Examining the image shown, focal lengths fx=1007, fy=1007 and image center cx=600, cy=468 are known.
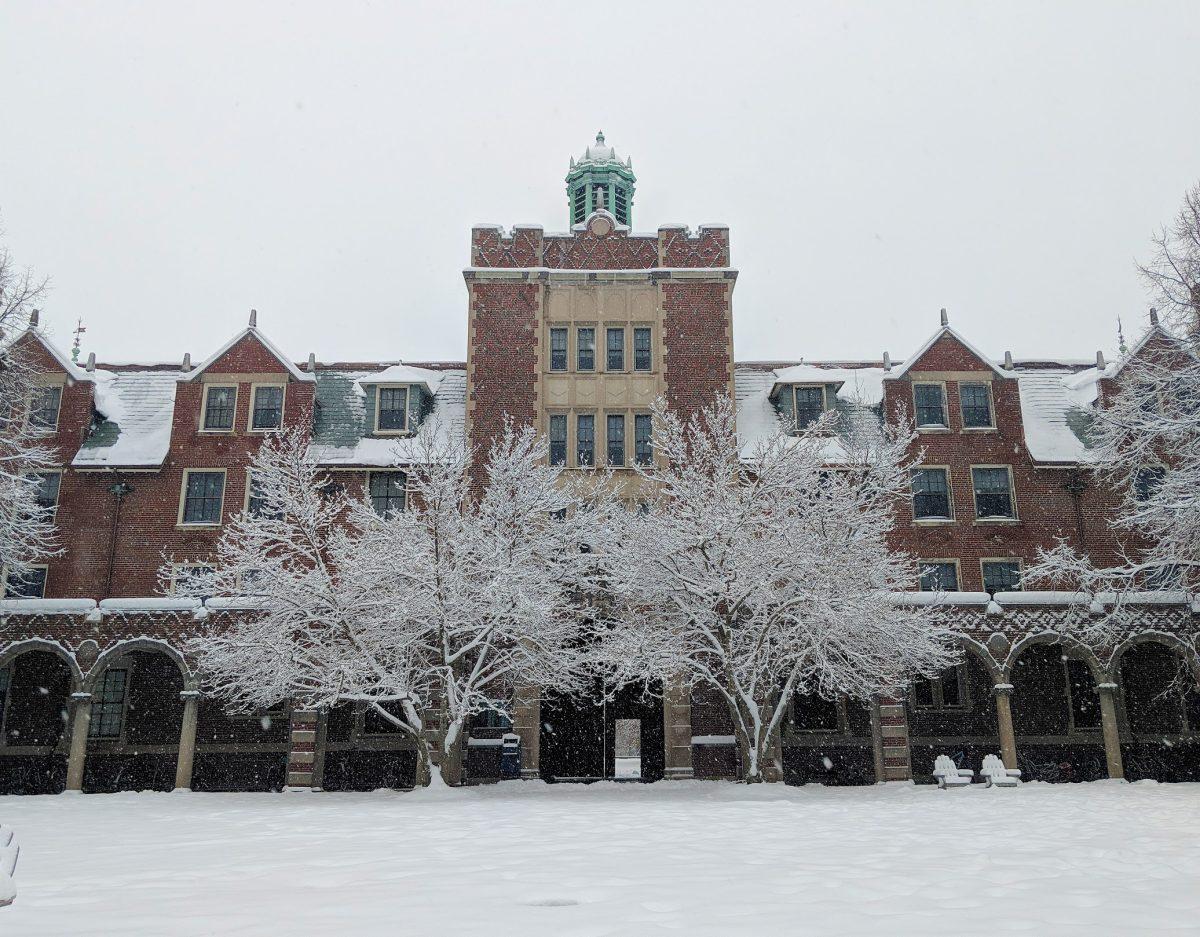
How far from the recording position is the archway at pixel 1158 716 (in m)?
30.6

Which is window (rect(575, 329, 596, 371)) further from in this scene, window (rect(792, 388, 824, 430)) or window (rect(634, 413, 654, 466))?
window (rect(792, 388, 824, 430))

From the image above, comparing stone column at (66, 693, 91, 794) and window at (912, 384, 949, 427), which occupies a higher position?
window at (912, 384, 949, 427)

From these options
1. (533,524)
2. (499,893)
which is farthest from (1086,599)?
(499,893)

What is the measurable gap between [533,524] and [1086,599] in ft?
51.1

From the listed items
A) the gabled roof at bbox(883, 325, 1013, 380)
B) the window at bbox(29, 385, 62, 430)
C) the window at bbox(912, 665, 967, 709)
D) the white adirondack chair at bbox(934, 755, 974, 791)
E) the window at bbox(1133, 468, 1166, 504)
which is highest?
the gabled roof at bbox(883, 325, 1013, 380)

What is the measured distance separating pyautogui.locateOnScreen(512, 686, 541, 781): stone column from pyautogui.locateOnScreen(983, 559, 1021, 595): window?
49.4 feet

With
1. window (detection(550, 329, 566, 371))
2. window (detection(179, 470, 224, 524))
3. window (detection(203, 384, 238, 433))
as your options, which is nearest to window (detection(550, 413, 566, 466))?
window (detection(550, 329, 566, 371))

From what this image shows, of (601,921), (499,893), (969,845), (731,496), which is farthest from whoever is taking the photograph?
(731,496)

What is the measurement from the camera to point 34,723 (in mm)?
30656

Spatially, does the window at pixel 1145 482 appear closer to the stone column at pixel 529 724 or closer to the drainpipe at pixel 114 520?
the stone column at pixel 529 724

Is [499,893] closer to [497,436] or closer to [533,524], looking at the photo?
[533,524]

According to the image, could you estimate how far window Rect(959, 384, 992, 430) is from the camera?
3459cm

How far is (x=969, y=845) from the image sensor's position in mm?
11664

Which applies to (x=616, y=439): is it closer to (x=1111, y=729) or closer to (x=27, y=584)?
(x=1111, y=729)
